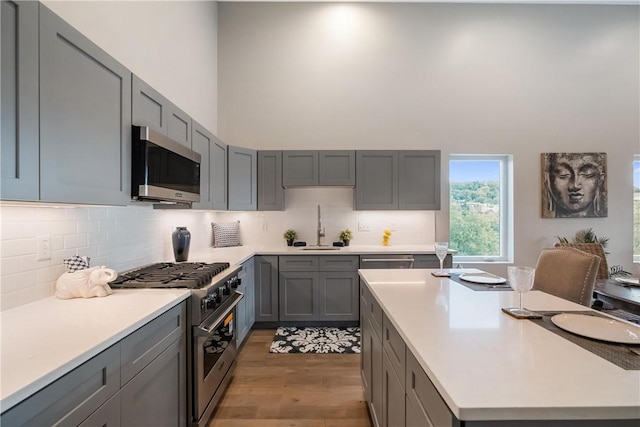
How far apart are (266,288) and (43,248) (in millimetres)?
2141

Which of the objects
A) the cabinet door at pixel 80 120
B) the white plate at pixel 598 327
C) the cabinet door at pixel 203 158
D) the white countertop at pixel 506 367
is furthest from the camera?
the cabinet door at pixel 203 158

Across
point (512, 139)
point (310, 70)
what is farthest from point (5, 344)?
point (512, 139)

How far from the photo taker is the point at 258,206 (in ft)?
12.2

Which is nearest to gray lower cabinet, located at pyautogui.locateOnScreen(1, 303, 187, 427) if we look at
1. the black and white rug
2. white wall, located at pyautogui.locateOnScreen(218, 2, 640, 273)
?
the black and white rug

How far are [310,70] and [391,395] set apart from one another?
13.0 ft

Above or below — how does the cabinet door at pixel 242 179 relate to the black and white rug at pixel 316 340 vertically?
above

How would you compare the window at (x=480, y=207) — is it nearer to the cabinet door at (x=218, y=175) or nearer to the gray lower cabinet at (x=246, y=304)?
the gray lower cabinet at (x=246, y=304)

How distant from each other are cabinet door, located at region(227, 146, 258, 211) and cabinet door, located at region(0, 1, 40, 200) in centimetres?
221

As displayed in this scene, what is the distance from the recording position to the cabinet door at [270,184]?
3713 millimetres

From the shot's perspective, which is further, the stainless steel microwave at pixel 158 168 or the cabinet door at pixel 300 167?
A: the cabinet door at pixel 300 167

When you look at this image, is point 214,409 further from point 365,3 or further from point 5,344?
point 365,3

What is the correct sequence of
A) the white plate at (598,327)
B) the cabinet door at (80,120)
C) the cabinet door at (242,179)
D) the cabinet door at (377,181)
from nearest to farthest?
1. the white plate at (598,327)
2. the cabinet door at (80,120)
3. the cabinet door at (242,179)
4. the cabinet door at (377,181)

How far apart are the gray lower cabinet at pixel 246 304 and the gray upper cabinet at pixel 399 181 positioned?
5.04 ft

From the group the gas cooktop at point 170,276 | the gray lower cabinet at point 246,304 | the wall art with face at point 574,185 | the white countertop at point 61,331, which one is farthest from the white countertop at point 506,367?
the wall art with face at point 574,185
